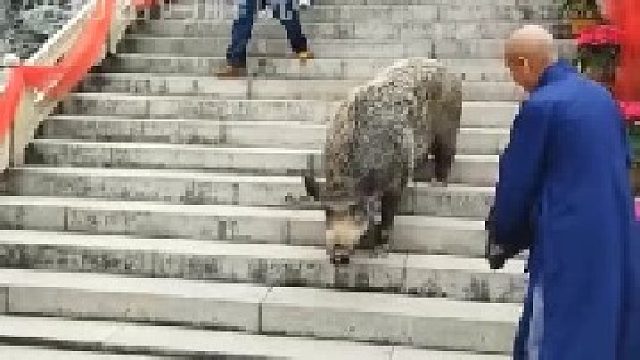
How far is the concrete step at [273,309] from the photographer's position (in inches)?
193

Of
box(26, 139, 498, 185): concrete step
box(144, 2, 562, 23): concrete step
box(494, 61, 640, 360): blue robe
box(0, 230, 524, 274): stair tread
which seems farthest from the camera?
box(144, 2, 562, 23): concrete step

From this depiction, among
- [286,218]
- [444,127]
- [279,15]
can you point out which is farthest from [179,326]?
[279,15]

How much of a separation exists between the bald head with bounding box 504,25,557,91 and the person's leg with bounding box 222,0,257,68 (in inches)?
185

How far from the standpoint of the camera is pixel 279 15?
7.89 m

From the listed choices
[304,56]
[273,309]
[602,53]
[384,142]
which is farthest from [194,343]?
[602,53]

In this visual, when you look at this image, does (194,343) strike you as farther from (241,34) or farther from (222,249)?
(241,34)

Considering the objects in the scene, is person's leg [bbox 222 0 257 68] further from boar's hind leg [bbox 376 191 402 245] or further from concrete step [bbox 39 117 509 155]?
boar's hind leg [bbox 376 191 402 245]

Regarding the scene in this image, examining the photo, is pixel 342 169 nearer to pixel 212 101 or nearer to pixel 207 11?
pixel 212 101

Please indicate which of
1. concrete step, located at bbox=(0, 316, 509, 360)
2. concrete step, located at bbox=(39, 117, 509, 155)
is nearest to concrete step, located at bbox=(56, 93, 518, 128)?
concrete step, located at bbox=(39, 117, 509, 155)

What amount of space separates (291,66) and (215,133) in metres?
1.26

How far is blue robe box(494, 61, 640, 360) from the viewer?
3.07m

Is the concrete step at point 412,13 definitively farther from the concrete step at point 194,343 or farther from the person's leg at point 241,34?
the concrete step at point 194,343

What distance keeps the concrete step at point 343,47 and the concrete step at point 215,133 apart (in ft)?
4.32

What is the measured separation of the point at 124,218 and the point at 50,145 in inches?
51.4
